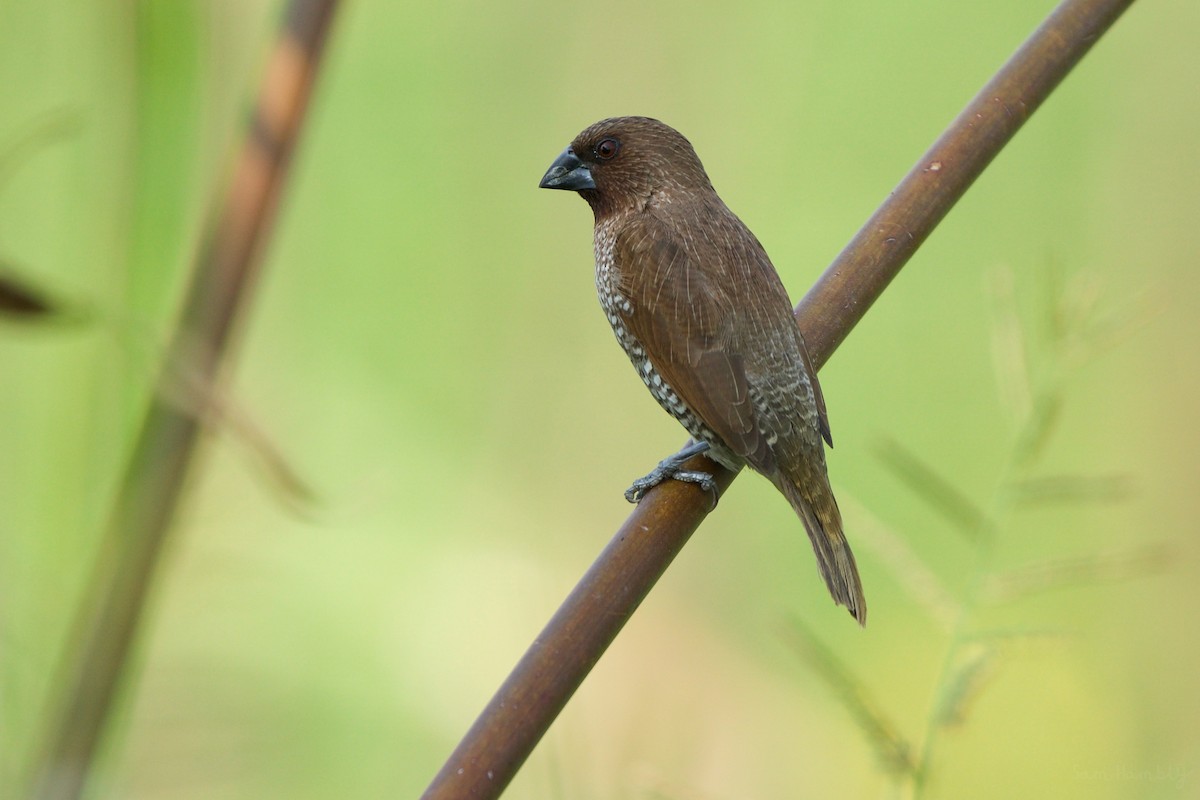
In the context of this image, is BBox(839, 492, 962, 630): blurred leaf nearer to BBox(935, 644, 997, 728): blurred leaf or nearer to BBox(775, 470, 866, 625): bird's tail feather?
BBox(935, 644, 997, 728): blurred leaf

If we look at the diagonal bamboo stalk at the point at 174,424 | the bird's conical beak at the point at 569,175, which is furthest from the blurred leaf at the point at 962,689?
the bird's conical beak at the point at 569,175

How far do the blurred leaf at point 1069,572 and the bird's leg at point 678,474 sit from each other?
38 centimetres

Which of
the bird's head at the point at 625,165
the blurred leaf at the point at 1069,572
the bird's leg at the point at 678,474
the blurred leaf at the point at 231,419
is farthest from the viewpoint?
the bird's head at the point at 625,165

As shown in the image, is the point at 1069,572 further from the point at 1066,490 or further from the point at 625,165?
the point at 625,165

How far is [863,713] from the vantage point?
1.32m

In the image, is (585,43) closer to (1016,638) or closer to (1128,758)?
(1128,758)

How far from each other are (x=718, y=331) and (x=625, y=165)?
57 centimetres

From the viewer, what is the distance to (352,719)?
3352 mm

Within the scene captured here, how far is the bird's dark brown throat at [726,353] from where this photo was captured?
213cm

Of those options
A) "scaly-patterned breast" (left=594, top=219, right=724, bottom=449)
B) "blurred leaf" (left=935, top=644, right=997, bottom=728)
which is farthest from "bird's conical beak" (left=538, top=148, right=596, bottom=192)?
"blurred leaf" (left=935, top=644, right=997, bottom=728)

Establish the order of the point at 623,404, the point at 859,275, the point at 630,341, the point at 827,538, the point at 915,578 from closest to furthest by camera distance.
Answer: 1. the point at 859,275
2. the point at 915,578
3. the point at 827,538
4. the point at 630,341
5. the point at 623,404

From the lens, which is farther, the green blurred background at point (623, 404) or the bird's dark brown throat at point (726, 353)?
the green blurred background at point (623, 404)

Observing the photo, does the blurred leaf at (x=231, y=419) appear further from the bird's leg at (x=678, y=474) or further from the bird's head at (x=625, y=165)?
the bird's head at (x=625, y=165)

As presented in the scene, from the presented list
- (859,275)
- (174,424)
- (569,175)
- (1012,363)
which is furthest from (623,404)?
(174,424)
